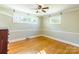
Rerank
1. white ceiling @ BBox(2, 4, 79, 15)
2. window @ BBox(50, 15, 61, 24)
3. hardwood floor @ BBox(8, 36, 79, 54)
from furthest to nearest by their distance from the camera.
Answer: window @ BBox(50, 15, 61, 24)
hardwood floor @ BBox(8, 36, 79, 54)
white ceiling @ BBox(2, 4, 79, 15)

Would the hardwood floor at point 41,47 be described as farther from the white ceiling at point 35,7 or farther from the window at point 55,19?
the white ceiling at point 35,7

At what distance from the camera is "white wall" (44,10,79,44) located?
3.72 feet

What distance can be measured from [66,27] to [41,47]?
0.43m

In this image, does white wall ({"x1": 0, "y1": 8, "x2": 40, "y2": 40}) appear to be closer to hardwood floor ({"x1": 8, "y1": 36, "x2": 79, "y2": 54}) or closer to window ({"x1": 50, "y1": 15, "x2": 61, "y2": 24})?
hardwood floor ({"x1": 8, "y1": 36, "x2": 79, "y2": 54})

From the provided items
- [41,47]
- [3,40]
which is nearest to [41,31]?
[41,47]

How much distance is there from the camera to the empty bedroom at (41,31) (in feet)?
3.47

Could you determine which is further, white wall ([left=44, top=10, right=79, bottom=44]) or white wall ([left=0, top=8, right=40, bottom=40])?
white wall ([left=44, top=10, right=79, bottom=44])

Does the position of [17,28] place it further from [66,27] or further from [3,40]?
[66,27]

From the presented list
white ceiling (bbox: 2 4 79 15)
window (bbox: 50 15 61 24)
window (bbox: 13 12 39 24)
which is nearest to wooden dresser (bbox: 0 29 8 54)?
window (bbox: 13 12 39 24)

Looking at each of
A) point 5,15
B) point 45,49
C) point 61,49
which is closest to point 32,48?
point 45,49

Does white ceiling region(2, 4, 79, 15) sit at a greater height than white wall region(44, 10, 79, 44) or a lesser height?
greater

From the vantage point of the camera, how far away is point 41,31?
3.87 feet

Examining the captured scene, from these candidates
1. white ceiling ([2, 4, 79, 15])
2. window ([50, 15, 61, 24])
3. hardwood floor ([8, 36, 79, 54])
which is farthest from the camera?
window ([50, 15, 61, 24])

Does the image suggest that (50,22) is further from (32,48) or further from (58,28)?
(32,48)
